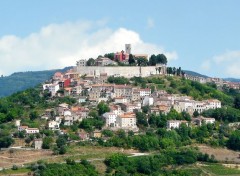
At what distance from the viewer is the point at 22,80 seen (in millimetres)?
155250

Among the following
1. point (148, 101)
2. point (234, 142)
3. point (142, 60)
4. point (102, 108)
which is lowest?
point (234, 142)

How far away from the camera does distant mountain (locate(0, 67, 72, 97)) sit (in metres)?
147

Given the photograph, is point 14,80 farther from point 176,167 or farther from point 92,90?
point 176,167

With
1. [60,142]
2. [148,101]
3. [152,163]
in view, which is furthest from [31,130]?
[148,101]

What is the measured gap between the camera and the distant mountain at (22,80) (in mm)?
146800

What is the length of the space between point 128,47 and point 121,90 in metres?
16.2

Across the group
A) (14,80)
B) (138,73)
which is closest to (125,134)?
(138,73)

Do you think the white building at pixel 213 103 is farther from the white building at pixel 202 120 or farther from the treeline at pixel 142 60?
the treeline at pixel 142 60

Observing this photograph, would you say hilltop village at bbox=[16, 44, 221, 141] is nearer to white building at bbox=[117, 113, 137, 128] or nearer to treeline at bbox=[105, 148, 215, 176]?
white building at bbox=[117, 113, 137, 128]

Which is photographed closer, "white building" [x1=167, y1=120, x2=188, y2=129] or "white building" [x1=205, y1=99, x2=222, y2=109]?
"white building" [x1=167, y1=120, x2=188, y2=129]

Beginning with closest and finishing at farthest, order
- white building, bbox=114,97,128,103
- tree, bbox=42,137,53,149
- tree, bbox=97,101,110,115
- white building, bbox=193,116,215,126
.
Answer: tree, bbox=42,137,53,149 → tree, bbox=97,101,110,115 → white building, bbox=193,116,215,126 → white building, bbox=114,97,128,103

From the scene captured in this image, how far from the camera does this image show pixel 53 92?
64.9 metres

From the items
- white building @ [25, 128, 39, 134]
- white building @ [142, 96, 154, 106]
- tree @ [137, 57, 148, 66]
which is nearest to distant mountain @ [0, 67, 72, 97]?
tree @ [137, 57, 148, 66]

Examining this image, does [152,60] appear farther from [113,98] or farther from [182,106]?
[182,106]
